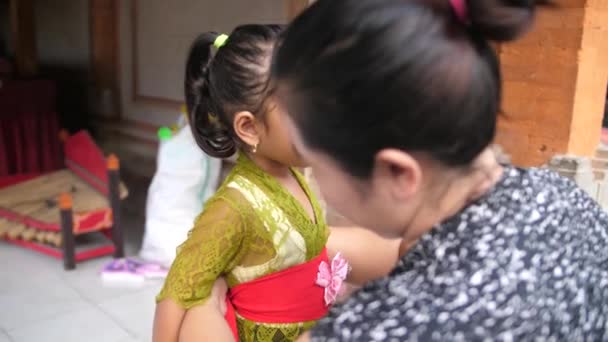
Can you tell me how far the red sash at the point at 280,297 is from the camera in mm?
963

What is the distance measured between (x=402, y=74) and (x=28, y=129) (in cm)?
336

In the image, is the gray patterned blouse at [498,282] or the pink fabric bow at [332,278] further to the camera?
the pink fabric bow at [332,278]

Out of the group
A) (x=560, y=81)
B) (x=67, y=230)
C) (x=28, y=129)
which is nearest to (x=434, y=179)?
(x=560, y=81)

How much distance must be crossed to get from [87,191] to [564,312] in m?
2.64

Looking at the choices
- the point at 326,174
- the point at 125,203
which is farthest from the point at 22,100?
the point at 326,174

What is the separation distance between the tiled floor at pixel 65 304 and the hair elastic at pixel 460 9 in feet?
6.12

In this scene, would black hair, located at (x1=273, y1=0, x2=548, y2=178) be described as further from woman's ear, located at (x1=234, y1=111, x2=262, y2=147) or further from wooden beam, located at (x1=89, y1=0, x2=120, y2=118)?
wooden beam, located at (x1=89, y1=0, x2=120, y2=118)

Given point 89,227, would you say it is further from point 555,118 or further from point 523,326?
point 523,326

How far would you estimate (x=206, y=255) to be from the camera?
2.93 feet

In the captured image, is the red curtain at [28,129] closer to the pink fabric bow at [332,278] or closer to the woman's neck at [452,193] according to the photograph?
the pink fabric bow at [332,278]

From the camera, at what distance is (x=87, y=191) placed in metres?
2.81

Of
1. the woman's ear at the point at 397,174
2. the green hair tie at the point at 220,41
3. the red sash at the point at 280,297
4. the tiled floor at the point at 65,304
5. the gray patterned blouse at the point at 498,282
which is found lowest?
the tiled floor at the point at 65,304

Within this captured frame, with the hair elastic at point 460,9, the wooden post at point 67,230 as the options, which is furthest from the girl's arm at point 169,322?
the wooden post at point 67,230

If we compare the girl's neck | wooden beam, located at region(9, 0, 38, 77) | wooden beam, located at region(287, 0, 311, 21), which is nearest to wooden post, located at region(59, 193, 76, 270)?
wooden beam, located at region(287, 0, 311, 21)
